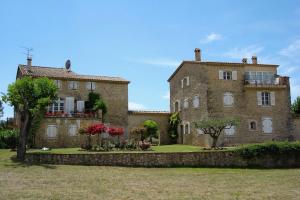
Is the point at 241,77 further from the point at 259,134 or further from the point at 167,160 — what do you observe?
the point at 167,160

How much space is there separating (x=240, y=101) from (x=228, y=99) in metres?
1.34

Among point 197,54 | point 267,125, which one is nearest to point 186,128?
point 197,54

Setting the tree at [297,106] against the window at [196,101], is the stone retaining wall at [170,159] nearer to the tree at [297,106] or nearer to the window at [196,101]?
the window at [196,101]

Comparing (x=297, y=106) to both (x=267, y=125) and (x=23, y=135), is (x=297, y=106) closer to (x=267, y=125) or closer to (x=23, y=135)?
(x=267, y=125)

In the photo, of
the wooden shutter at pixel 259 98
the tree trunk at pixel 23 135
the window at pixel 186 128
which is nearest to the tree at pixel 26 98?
the tree trunk at pixel 23 135

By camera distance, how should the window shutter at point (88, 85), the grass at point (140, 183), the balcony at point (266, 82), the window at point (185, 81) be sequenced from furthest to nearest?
1. the window at point (185, 81)
2. the window shutter at point (88, 85)
3. the balcony at point (266, 82)
4. the grass at point (140, 183)

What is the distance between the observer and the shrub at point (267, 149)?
2458cm

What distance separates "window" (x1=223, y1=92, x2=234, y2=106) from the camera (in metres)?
34.6

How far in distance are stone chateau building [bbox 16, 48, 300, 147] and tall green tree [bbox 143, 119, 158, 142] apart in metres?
2.56

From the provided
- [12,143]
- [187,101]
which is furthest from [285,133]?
[12,143]

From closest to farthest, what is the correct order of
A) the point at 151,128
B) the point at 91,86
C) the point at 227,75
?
the point at 227,75 < the point at 151,128 < the point at 91,86

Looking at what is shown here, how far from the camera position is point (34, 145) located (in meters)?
30.9

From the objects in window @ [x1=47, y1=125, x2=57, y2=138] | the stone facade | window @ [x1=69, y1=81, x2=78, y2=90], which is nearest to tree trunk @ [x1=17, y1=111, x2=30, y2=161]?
window @ [x1=47, y1=125, x2=57, y2=138]

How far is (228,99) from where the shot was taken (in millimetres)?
34656
